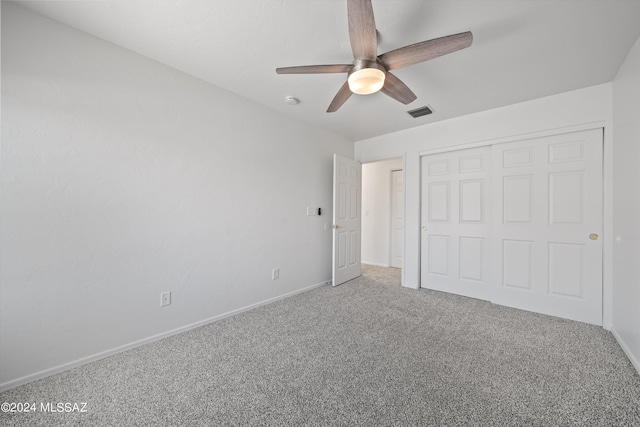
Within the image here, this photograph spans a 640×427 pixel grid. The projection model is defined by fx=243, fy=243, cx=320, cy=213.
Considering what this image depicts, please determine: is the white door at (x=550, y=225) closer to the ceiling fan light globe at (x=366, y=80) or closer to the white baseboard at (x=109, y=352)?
the ceiling fan light globe at (x=366, y=80)

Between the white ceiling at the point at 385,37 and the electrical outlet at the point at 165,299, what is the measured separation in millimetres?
2079

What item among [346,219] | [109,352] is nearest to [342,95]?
[346,219]

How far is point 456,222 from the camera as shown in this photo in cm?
339

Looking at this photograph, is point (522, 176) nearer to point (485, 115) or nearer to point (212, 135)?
point (485, 115)

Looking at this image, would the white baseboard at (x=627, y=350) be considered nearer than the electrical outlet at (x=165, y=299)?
Yes

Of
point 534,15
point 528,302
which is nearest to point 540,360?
point 528,302

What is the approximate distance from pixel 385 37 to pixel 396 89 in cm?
37

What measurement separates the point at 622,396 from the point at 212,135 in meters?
3.69

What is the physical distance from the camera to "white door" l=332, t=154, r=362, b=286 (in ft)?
12.1

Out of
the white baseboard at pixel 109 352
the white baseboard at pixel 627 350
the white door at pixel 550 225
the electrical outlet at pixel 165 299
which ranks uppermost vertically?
the white door at pixel 550 225

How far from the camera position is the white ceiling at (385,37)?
1564 mm

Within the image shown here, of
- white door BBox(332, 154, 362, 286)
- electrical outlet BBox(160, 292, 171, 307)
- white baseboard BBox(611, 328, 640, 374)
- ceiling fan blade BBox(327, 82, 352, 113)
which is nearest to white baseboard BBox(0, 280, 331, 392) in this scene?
electrical outlet BBox(160, 292, 171, 307)

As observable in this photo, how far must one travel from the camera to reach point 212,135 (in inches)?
99.3

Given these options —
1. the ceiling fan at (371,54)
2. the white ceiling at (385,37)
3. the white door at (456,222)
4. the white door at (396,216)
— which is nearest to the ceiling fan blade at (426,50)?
the ceiling fan at (371,54)
